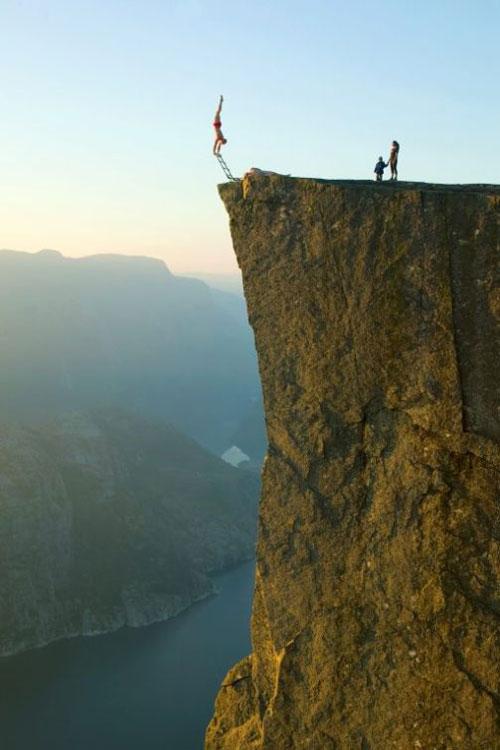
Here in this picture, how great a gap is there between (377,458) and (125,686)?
113436 mm

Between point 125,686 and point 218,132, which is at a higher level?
point 218,132

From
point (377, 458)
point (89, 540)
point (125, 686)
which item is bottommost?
point (125, 686)

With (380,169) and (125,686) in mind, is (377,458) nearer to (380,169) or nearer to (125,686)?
(380,169)

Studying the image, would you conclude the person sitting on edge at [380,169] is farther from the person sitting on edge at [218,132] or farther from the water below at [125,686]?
the water below at [125,686]

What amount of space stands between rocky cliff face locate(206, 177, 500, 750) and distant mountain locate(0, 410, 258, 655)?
129079 millimetres

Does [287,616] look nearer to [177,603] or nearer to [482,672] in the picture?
[482,672]

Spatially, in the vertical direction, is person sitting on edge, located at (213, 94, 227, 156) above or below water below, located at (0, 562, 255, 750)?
above

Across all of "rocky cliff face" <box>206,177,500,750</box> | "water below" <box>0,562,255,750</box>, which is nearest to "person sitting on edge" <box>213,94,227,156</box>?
"rocky cliff face" <box>206,177,500,750</box>

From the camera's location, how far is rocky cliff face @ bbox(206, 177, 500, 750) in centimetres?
1176

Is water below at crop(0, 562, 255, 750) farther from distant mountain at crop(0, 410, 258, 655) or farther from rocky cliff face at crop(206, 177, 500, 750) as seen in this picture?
rocky cliff face at crop(206, 177, 500, 750)

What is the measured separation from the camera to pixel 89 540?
161875 millimetres

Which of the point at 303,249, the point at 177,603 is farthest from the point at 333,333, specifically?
the point at 177,603

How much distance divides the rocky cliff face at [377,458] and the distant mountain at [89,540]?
129 metres

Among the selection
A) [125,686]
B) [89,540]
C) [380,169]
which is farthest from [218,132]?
[89,540]
